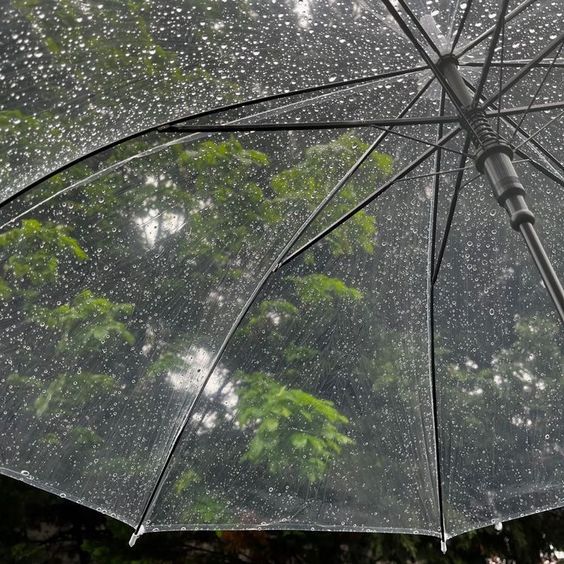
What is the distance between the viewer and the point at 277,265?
2.06 meters

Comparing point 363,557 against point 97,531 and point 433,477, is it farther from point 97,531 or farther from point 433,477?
point 433,477

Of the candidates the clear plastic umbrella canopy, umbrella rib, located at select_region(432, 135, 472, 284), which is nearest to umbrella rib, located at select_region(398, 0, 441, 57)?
the clear plastic umbrella canopy

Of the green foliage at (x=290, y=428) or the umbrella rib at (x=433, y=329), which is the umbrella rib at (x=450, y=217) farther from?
the green foliage at (x=290, y=428)

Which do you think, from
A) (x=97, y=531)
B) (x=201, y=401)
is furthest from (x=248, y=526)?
(x=97, y=531)

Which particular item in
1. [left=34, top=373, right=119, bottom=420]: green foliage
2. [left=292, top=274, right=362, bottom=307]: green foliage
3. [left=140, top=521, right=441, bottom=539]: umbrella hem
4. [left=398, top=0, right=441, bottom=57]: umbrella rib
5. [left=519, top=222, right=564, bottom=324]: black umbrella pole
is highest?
[left=398, top=0, right=441, bottom=57]: umbrella rib

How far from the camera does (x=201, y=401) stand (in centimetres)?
210

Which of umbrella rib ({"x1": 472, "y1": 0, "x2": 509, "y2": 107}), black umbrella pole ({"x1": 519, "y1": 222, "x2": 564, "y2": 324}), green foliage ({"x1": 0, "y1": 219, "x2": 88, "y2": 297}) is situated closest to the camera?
black umbrella pole ({"x1": 519, "y1": 222, "x2": 564, "y2": 324})

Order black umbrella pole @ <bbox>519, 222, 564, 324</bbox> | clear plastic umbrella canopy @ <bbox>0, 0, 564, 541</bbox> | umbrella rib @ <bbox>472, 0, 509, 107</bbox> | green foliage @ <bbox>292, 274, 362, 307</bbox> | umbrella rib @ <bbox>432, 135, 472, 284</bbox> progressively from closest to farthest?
1. black umbrella pole @ <bbox>519, 222, 564, 324</bbox>
2. umbrella rib @ <bbox>472, 0, 509, 107</bbox>
3. clear plastic umbrella canopy @ <bbox>0, 0, 564, 541</bbox>
4. umbrella rib @ <bbox>432, 135, 472, 284</bbox>
5. green foliage @ <bbox>292, 274, 362, 307</bbox>

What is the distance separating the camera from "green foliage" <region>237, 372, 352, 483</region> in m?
2.08

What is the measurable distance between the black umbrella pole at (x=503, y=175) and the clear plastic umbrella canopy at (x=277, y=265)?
1 cm

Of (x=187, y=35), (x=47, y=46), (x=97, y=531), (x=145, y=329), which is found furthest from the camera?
(x=97, y=531)

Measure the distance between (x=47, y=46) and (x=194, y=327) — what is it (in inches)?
36.1

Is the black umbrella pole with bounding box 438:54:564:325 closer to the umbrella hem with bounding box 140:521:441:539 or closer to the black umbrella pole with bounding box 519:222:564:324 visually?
the black umbrella pole with bounding box 519:222:564:324

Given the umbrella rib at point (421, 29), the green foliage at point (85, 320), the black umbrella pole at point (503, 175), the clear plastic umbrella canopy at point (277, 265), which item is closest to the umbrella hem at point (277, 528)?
the clear plastic umbrella canopy at point (277, 265)
